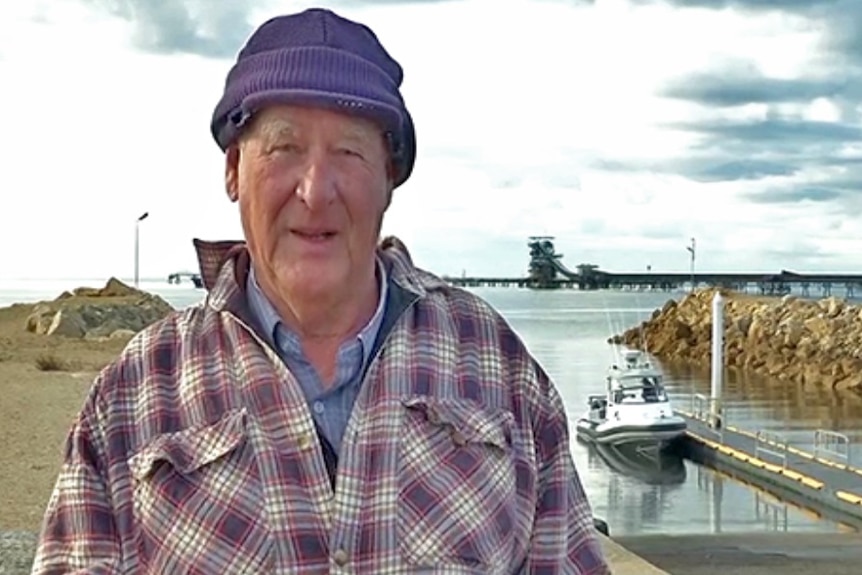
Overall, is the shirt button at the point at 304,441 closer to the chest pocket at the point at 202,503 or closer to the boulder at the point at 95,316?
the chest pocket at the point at 202,503

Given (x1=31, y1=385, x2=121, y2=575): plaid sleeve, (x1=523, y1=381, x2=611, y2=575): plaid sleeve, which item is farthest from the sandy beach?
(x1=523, y1=381, x2=611, y2=575): plaid sleeve

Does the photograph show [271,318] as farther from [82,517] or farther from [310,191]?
[82,517]

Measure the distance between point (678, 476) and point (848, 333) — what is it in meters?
29.8

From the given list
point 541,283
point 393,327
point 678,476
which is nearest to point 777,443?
point 678,476

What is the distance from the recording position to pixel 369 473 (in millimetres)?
2008

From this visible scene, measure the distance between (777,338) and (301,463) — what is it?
58.8m

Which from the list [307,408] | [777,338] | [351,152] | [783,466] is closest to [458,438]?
[307,408]

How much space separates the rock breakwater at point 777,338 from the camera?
2034 inches

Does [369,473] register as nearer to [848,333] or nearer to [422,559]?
[422,559]

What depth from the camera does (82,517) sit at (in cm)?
203

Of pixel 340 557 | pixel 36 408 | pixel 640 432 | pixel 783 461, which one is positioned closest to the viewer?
pixel 340 557

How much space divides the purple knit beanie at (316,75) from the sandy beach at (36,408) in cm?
311

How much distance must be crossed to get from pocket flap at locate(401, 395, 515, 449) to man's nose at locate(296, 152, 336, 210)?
0.33 m

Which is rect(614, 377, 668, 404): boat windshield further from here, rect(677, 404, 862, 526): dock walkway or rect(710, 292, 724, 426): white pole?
rect(710, 292, 724, 426): white pole
